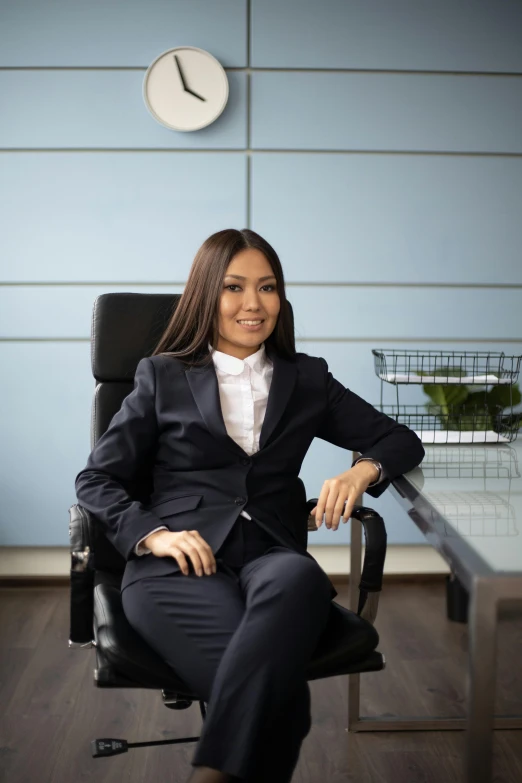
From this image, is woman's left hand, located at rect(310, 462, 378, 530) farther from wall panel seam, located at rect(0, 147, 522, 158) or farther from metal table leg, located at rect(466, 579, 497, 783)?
wall panel seam, located at rect(0, 147, 522, 158)

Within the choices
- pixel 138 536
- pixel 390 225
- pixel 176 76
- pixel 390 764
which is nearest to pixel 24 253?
pixel 176 76

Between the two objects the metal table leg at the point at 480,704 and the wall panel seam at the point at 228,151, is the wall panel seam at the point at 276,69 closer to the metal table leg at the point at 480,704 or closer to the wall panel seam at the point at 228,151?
the wall panel seam at the point at 228,151

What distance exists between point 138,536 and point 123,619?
16 cm

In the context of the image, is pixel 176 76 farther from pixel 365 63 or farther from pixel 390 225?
pixel 390 225

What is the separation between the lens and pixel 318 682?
252cm

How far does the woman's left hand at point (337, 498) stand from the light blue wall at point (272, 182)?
4.98ft

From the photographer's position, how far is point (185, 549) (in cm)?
156

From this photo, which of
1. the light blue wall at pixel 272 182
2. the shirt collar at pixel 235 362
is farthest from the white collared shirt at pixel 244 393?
the light blue wall at pixel 272 182

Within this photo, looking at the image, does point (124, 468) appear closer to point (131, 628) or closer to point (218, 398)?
point (218, 398)

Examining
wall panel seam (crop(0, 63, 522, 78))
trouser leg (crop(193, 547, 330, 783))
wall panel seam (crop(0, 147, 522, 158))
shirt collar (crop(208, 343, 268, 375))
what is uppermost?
wall panel seam (crop(0, 63, 522, 78))

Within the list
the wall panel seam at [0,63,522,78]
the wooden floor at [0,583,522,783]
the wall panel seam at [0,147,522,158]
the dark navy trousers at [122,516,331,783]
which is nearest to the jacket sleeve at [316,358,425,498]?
the dark navy trousers at [122,516,331,783]

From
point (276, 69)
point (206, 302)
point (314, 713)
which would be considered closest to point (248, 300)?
point (206, 302)

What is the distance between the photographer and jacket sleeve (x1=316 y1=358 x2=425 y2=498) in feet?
5.93

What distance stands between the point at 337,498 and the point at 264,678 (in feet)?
1.45
